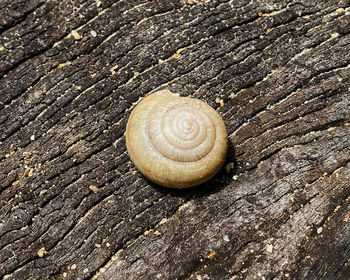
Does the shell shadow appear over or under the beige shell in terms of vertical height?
under

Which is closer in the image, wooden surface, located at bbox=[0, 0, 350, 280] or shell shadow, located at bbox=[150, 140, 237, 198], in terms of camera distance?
wooden surface, located at bbox=[0, 0, 350, 280]

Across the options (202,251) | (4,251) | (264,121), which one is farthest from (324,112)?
(4,251)

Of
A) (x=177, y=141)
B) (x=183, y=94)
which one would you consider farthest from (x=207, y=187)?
(x=183, y=94)

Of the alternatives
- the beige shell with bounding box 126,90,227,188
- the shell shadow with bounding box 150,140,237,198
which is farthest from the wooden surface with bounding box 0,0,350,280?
the beige shell with bounding box 126,90,227,188

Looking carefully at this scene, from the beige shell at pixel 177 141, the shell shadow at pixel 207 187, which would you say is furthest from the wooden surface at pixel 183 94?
the beige shell at pixel 177 141

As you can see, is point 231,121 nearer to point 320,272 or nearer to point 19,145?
point 320,272

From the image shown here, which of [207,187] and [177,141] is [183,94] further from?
[207,187]

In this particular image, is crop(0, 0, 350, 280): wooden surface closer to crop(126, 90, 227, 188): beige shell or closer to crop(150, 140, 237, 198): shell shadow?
crop(150, 140, 237, 198): shell shadow
